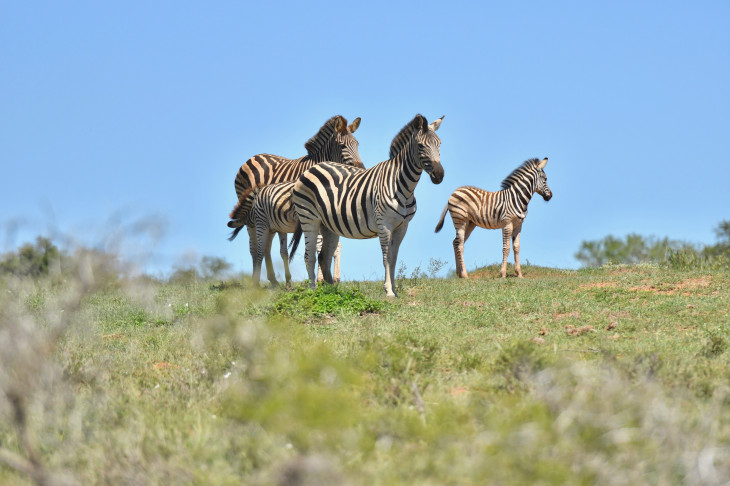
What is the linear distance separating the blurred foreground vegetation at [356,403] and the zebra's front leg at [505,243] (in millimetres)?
7676

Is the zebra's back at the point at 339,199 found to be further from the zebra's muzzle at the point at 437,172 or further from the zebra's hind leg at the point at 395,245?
the zebra's muzzle at the point at 437,172

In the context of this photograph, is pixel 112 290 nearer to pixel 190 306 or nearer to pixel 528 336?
pixel 190 306

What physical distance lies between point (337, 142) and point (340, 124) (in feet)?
1.28

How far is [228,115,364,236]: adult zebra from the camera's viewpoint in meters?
15.9

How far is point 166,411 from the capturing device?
5.95 m

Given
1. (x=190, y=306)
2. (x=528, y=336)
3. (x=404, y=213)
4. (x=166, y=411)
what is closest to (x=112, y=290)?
(x=190, y=306)

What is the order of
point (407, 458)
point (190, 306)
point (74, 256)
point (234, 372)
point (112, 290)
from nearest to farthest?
1. point (407, 458)
2. point (74, 256)
3. point (234, 372)
4. point (190, 306)
5. point (112, 290)

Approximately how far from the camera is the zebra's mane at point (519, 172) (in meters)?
18.8

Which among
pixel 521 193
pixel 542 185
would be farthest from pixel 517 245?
pixel 542 185

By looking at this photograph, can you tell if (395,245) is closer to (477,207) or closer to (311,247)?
(311,247)

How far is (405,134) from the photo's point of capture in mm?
13414

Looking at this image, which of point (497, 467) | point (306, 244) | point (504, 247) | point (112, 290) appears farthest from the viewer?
point (504, 247)

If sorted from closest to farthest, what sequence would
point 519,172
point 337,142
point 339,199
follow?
point 339,199, point 337,142, point 519,172

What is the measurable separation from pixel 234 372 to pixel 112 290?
31.8 ft
